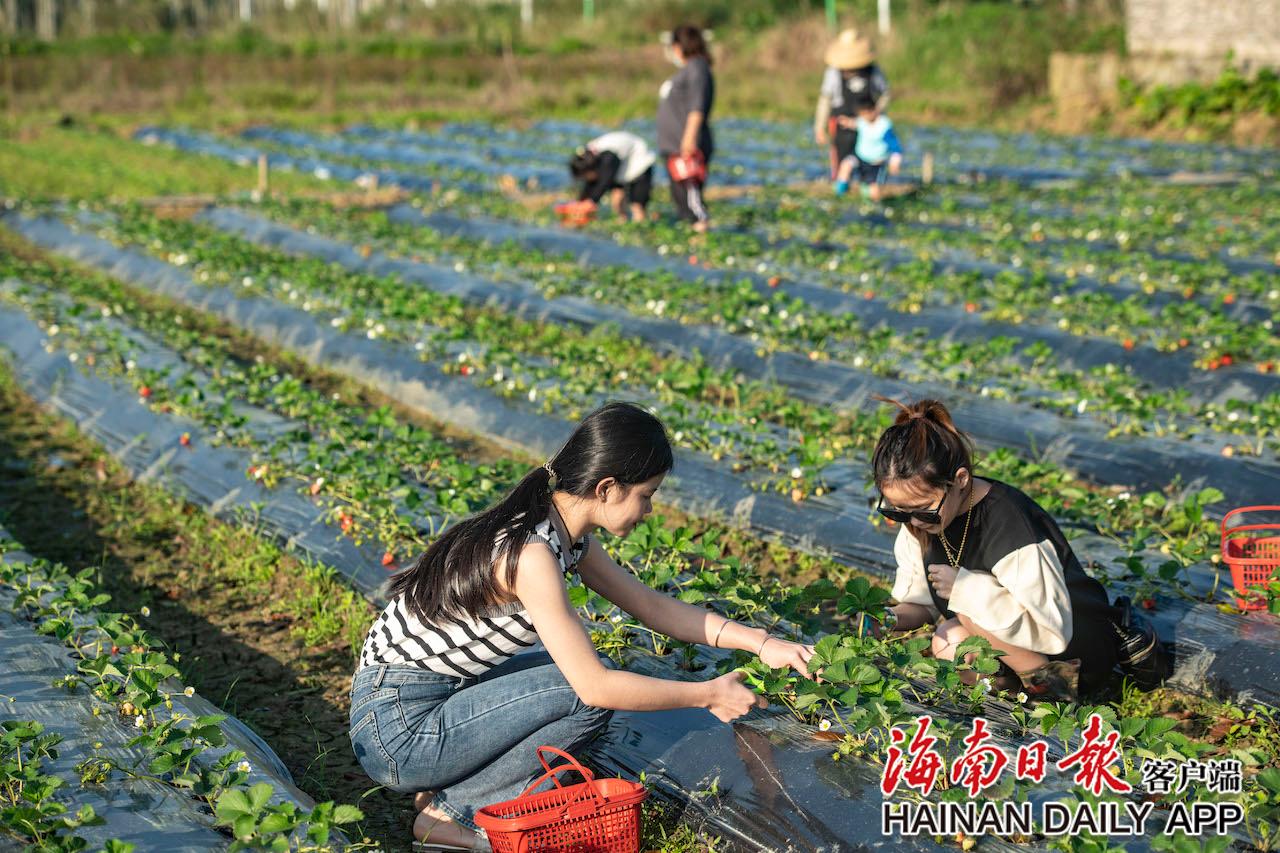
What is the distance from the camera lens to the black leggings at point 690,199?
11.4 meters

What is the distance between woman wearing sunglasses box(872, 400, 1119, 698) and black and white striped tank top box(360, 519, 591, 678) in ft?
3.10

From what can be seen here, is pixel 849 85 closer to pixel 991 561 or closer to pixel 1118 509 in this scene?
pixel 1118 509

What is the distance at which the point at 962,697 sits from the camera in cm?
356

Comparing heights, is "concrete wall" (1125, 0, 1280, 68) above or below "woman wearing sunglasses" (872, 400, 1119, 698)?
above

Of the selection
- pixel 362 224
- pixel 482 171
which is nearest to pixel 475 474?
pixel 362 224

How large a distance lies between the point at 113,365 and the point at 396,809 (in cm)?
467

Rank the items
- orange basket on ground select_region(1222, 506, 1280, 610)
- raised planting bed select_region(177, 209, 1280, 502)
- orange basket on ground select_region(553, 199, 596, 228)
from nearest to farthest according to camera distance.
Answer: orange basket on ground select_region(1222, 506, 1280, 610), raised planting bed select_region(177, 209, 1280, 502), orange basket on ground select_region(553, 199, 596, 228)

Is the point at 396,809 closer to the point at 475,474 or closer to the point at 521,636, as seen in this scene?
the point at 521,636

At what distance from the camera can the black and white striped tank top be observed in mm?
3279

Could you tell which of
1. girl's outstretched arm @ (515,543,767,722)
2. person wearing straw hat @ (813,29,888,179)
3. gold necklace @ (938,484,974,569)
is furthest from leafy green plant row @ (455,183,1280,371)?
girl's outstretched arm @ (515,543,767,722)

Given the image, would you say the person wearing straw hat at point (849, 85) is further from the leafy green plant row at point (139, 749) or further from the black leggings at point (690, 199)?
the leafy green plant row at point (139, 749)

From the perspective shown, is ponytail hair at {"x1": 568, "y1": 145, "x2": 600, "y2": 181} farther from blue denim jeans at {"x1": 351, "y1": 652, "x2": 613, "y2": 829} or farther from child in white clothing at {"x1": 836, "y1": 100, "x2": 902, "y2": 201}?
blue denim jeans at {"x1": 351, "y1": 652, "x2": 613, "y2": 829}

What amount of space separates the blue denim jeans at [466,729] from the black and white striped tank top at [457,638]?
5 cm

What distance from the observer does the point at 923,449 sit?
361 cm
